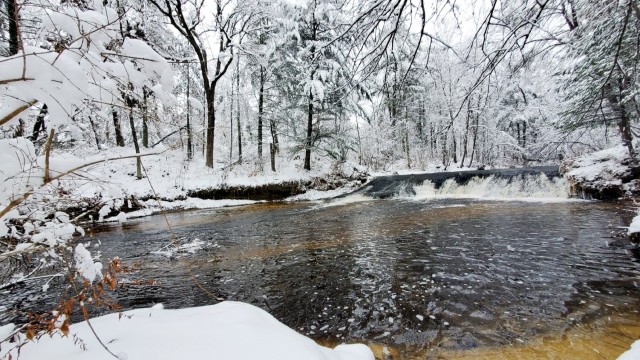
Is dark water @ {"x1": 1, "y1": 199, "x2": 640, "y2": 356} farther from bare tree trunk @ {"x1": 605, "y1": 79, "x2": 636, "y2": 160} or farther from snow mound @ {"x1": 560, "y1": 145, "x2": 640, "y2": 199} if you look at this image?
bare tree trunk @ {"x1": 605, "y1": 79, "x2": 636, "y2": 160}

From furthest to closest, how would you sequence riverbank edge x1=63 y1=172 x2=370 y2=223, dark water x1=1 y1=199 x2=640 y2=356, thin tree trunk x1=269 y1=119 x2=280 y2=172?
1. thin tree trunk x1=269 y1=119 x2=280 y2=172
2. riverbank edge x1=63 y1=172 x2=370 y2=223
3. dark water x1=1 y1=199 x2=640 y2=356

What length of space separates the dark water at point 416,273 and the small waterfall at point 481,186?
2.54m

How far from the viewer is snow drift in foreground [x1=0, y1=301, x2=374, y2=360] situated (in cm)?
161

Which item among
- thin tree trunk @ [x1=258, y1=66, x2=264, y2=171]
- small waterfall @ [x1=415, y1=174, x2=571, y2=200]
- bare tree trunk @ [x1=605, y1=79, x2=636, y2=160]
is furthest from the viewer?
thin tree trunk @ [x1=258, y1=66, x2=264, y2=171]

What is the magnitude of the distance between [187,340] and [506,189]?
537 inches

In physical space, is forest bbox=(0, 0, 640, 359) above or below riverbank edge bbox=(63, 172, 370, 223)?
above

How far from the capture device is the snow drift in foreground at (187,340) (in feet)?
5.27

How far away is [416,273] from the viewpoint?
15.8 ft

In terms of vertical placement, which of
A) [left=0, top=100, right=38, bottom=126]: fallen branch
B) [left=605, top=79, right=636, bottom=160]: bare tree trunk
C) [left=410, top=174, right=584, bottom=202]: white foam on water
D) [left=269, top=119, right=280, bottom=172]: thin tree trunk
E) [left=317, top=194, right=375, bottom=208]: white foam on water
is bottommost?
[left=317, top=194, right=375, bottom=208]: white foam on water

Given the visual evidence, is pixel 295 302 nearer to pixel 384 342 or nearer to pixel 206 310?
pixel 384 342

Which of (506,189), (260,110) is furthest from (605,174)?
(260,110)

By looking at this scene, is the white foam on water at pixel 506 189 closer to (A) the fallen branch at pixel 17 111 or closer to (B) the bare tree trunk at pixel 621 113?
(B) the bare tree trunk at pixel 621 113

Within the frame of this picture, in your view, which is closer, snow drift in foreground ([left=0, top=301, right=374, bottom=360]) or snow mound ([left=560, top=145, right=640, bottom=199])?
snow drift in foreground ([left=0, top=301, right=374, bottom=360])

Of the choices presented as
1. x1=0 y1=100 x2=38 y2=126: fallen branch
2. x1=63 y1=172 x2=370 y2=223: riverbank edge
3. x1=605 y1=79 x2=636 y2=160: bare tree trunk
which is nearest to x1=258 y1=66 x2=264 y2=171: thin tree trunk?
x1=63 y1=172 x2=370 y2=223: riverbank edge
